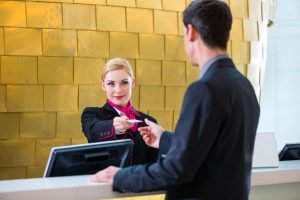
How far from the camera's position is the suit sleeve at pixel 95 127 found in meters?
2.16

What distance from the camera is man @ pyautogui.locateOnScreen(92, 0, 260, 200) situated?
1.23 meters

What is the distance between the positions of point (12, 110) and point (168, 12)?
813 millimetres

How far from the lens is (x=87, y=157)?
1626 mm

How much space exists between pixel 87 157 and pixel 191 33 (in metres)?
0.54

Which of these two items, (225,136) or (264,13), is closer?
(225,136)

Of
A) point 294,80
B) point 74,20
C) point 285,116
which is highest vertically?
point 74,20

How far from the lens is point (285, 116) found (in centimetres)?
454

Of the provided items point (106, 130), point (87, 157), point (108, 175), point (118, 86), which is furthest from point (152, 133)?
point (118, 86)

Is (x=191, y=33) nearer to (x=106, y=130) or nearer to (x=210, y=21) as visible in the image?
(x=210, y=21)

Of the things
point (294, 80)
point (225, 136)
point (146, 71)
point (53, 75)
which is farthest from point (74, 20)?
point (294, 80)

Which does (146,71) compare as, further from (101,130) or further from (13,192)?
(13,192)

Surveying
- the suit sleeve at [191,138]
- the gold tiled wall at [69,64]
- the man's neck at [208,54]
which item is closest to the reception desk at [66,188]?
the suit sleeve at [191,138]

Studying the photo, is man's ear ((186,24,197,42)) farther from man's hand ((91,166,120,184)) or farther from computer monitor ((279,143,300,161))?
computer monitor ((279,143,300,161))

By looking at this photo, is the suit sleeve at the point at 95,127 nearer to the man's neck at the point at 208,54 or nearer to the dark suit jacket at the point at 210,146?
the dark suit jacket at the point at 210,146
